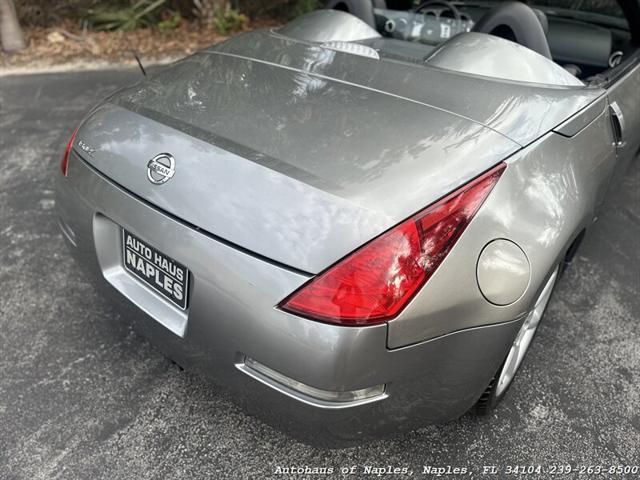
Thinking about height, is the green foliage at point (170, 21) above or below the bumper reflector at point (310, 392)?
below

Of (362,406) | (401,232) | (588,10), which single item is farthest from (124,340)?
(588,10)

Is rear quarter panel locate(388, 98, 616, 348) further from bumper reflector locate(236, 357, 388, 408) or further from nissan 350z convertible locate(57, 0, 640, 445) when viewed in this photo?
bumper reflector locate(236, 357, 388, 408)

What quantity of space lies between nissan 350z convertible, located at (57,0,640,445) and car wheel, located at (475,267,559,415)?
15mm

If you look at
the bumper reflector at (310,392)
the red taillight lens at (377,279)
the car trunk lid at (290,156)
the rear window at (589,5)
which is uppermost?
the rear window at (589,5)

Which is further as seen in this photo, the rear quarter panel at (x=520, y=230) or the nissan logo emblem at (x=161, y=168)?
the nissan logo emblem at (x=161, y=168)

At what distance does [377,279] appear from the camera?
135 centimetres

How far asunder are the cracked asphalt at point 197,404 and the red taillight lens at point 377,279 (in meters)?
0.59

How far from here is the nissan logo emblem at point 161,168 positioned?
1.58 metres

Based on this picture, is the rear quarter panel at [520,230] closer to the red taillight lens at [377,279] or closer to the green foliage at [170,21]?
the red taillight lens at [377,279]

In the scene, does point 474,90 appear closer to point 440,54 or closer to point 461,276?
point 440,54

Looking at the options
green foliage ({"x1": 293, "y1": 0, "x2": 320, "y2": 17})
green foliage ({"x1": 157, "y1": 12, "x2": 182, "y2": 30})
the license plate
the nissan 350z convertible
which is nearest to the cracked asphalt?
the nissan 350z convertible

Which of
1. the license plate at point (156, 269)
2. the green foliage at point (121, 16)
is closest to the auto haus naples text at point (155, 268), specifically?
the license plate at point (156, 269)

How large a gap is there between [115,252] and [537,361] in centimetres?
178

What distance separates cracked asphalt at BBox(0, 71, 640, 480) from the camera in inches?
72.1
